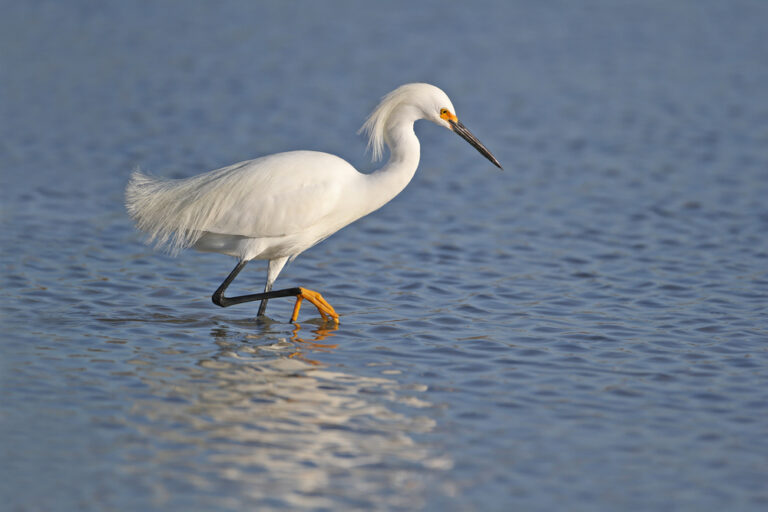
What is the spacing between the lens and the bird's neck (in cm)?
858

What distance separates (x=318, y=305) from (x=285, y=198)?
36.3 inches

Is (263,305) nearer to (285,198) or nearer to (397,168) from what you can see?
(285,198)

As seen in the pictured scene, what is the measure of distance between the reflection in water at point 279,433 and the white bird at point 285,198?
3.19 ft

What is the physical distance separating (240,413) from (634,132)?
11031 mm

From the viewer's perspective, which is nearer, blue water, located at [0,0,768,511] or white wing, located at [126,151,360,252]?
blue water, located at [0,0,768,511]

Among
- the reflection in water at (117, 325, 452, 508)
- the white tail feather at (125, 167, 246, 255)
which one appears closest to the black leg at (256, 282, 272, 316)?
the white tail feather at (125, 167, 246, 255)

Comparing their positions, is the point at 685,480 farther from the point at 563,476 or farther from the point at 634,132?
the point at 634,132

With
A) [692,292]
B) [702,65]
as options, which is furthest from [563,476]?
[702,65]

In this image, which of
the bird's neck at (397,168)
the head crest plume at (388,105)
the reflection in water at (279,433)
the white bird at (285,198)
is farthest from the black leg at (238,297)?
the head crest plume at (388,105)

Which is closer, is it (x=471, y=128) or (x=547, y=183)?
(x=547, y=183)

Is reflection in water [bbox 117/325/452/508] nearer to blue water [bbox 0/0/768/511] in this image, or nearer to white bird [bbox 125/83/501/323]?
blue water [bbox 0/0/768/511]

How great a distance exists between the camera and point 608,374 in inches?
302

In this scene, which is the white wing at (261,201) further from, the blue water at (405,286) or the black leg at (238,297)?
the blue water at (405,286)

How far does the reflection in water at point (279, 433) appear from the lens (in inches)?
221
